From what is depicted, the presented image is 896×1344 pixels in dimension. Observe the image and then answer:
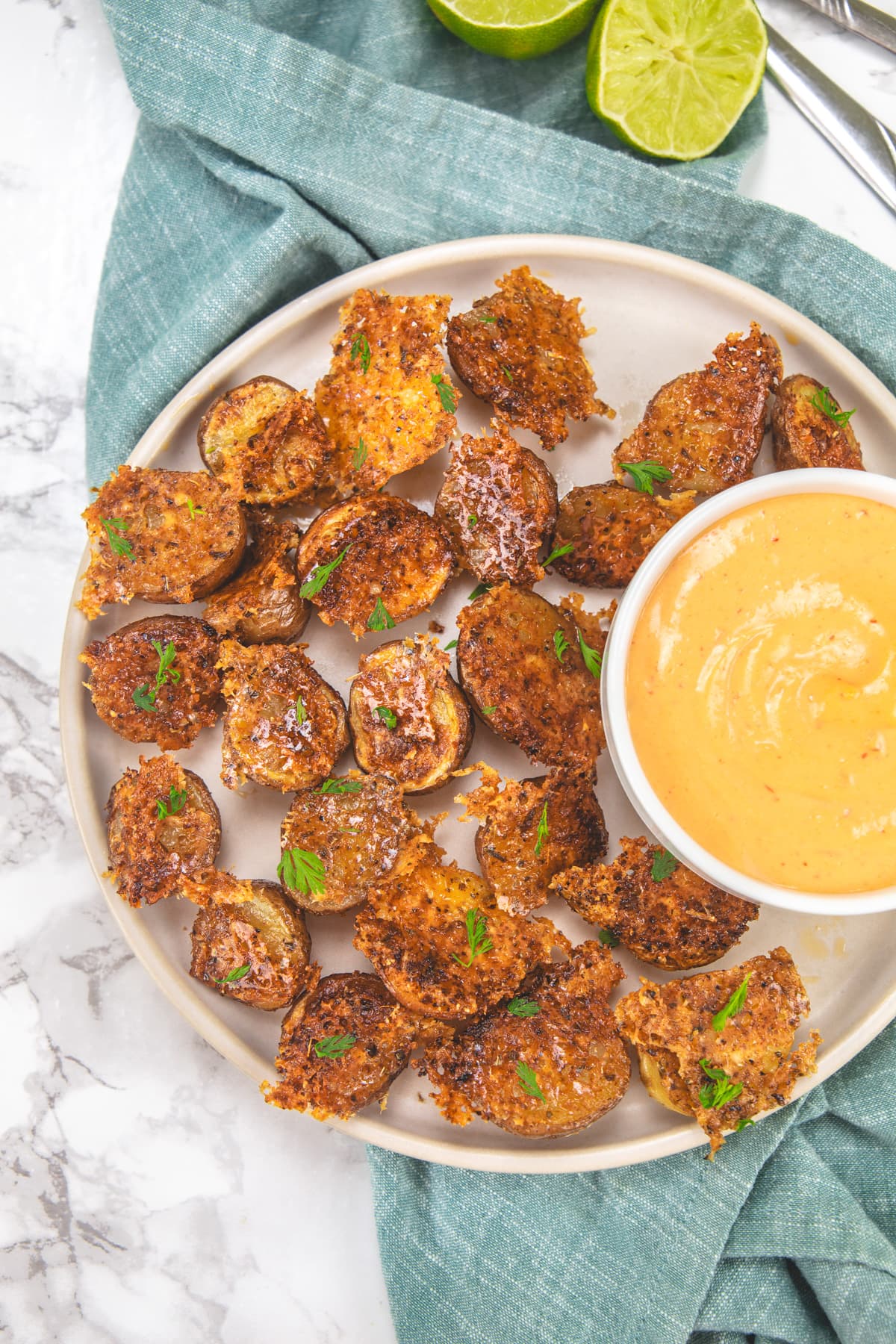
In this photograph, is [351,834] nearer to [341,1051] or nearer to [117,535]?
[341,1051]

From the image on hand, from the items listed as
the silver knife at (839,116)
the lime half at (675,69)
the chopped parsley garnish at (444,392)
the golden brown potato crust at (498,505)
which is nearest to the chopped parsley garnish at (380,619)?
the golden brown potato crust at (498,505)

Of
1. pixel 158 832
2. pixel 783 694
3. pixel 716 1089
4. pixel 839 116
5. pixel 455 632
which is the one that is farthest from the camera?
pixel 839 116

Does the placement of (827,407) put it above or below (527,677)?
above

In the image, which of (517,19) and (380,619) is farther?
(517,19)

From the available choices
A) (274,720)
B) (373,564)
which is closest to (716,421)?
(373,564)

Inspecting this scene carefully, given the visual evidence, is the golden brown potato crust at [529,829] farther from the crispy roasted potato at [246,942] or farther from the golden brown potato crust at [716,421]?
the golden brown potato crust at [716,421]

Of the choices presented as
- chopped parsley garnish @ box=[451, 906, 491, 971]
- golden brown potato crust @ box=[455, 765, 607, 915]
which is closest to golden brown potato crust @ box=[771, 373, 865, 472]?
golden brown potato crust @ box=[455, 765, 607, 915]

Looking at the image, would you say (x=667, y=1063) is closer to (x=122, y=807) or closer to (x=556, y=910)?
(x=556, y=910)
